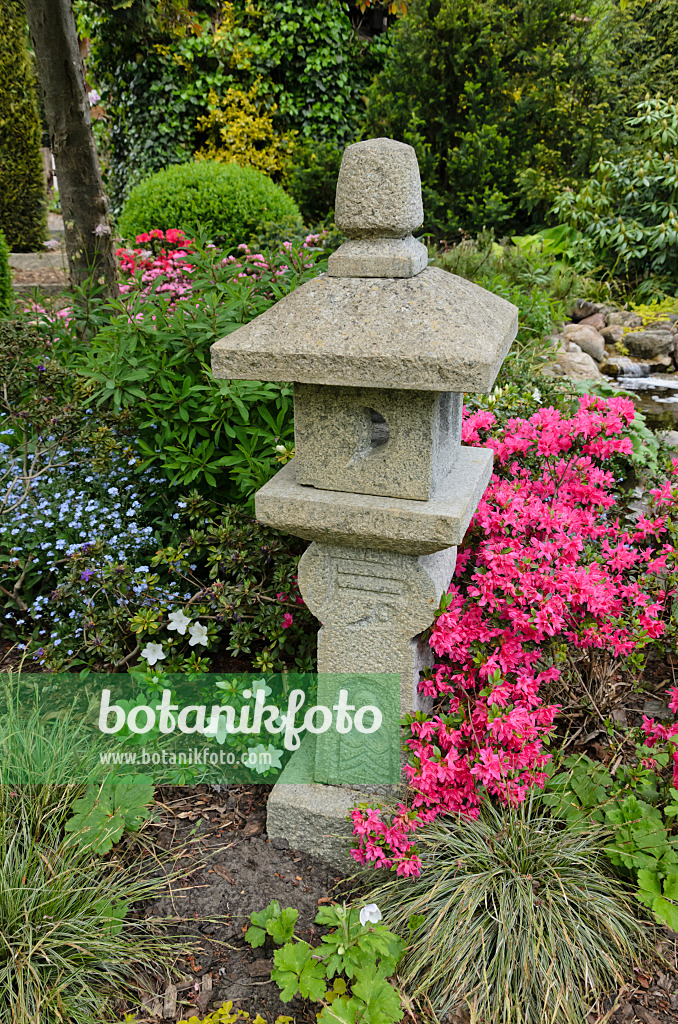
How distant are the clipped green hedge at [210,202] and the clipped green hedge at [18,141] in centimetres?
381

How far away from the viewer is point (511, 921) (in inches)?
79.6

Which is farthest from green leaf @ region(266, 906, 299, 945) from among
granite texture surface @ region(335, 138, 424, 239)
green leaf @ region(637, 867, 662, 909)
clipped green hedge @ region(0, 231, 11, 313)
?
clipped green hedge @ region(0, 231, 11, 313)

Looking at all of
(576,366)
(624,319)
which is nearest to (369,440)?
(576,366)

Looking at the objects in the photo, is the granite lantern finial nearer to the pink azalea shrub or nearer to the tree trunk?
the pink azalea shrub

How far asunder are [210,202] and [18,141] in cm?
524

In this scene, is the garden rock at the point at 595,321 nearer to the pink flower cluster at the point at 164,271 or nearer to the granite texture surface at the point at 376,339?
the pink flower cluster at the point at 164,271

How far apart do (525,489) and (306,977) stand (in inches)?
63.8

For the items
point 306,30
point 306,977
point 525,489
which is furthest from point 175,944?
point 306,30

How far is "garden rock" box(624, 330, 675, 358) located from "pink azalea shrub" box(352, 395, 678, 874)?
153 inches

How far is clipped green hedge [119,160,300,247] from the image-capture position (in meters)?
6.65

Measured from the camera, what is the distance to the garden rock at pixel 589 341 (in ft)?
19.7

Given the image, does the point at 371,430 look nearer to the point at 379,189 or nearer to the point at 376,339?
the point at 376,339

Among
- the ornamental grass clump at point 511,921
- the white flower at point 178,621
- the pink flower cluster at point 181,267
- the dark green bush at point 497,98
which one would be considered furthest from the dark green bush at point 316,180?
the ornamental grass clump at point 511,921

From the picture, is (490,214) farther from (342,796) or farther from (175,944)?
(175,944)
